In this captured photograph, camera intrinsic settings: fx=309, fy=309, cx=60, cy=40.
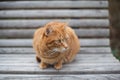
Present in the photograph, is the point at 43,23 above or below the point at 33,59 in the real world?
above

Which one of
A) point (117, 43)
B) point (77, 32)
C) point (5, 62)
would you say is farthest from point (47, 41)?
point (117, 43)

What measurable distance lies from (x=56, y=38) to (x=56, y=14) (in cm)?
126

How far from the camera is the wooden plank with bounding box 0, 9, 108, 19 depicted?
363cm

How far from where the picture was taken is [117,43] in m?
5.25

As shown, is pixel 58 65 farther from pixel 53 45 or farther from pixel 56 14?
pixel 56 14

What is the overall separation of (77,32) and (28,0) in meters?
0.76

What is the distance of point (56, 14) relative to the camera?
3645 millimetres

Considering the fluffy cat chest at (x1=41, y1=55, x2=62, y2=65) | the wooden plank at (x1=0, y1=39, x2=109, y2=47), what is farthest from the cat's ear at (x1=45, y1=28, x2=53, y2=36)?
the wooden plank at (x1=0, y1=39, x2=109, y2=47)

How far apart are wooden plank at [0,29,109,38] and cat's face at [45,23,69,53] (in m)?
1.04

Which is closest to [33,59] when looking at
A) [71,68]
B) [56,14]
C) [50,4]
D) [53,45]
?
[71,68]

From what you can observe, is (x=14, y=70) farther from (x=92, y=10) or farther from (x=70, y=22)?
(x=92, y=10)

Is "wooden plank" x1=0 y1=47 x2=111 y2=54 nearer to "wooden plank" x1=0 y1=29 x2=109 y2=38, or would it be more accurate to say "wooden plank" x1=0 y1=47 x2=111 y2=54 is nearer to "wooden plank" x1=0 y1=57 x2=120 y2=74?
"wooden plank" x1=0 y1=29 x2=109 y2=38

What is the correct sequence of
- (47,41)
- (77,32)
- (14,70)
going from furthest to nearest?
1. (77,32)
2. (14,70)
3. (47,41)

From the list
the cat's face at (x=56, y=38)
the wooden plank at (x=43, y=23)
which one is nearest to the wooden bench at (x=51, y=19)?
the wooden plank at (x=43, y=23)
